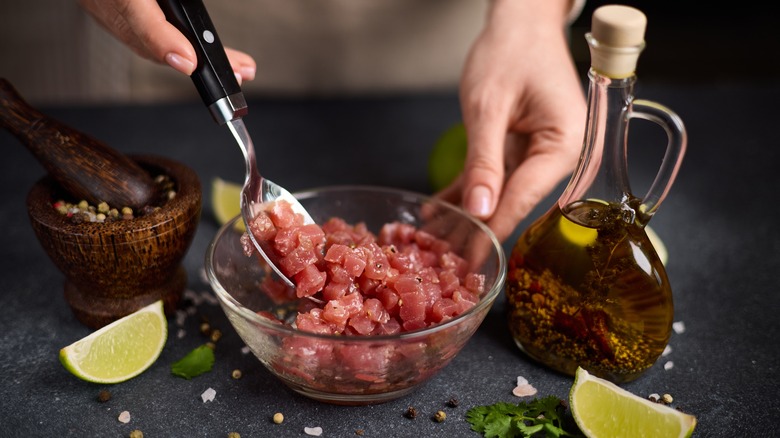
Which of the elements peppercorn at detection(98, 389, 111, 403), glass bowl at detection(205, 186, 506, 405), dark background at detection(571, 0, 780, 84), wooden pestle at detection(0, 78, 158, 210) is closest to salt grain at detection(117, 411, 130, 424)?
peppercorn at detection(98, 389, 111, 403)

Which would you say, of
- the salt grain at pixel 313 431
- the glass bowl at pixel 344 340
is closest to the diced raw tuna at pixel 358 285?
the glass bowl at pixel 344 340

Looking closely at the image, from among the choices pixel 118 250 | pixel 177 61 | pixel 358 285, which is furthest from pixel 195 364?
pixel 177 61

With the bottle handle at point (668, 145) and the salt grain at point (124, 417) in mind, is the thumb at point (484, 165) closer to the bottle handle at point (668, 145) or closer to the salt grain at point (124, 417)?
the bottle handle at point (668, 145)

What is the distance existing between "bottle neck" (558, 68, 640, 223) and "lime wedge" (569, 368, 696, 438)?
1.08 ft

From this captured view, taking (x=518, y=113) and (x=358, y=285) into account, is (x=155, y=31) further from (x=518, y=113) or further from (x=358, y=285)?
(x=518, y=113)

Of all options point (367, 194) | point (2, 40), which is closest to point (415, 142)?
point (367, 194)

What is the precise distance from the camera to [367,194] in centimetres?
184

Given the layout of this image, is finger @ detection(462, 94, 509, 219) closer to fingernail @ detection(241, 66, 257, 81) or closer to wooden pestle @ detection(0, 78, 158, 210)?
fingernail @ detection(241, 66, 257, 81)

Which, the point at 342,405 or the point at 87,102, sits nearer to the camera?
the point at 342,405

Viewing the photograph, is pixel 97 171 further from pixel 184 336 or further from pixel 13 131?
pixel 184 336

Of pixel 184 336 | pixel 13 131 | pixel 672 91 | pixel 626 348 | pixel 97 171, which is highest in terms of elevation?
pixel 13 131

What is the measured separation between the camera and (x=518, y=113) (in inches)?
76.9

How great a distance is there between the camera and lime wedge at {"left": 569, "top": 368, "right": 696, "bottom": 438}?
1.30 m

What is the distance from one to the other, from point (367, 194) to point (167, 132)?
38.4 inches
